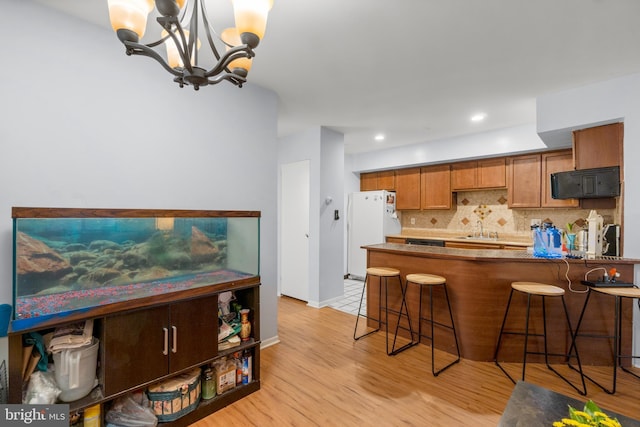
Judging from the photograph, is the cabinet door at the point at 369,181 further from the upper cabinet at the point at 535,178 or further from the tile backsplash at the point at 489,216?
the upper cabinet at the point at 535,178

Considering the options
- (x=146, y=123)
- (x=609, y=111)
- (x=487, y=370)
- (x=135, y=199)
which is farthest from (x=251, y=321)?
(x=609, y=111)

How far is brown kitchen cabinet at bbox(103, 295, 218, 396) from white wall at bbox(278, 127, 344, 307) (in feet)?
7.43

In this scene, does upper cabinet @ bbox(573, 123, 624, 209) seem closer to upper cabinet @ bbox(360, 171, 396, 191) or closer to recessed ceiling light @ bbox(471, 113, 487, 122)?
recessed ceiling light @ bbox(471, 113, 487, 122)

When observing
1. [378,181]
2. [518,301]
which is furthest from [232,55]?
[378,181]

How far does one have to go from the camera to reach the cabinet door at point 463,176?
4.76 meters

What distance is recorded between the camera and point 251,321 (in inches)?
90.7

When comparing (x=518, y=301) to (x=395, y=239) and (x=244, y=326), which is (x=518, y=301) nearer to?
(x=244, y=326)

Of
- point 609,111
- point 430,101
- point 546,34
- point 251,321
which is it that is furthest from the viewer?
point 430,101

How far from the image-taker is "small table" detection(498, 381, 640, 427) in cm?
125

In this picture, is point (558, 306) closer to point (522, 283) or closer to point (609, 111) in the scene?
point (522, 283)

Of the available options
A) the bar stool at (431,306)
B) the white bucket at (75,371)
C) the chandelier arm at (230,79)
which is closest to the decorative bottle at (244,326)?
the white bucket at (75,371)

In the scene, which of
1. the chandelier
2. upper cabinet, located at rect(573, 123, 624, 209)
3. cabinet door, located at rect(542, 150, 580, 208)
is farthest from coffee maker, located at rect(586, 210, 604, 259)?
the chandelier

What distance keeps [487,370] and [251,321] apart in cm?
200

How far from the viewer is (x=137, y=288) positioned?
5.78ft
